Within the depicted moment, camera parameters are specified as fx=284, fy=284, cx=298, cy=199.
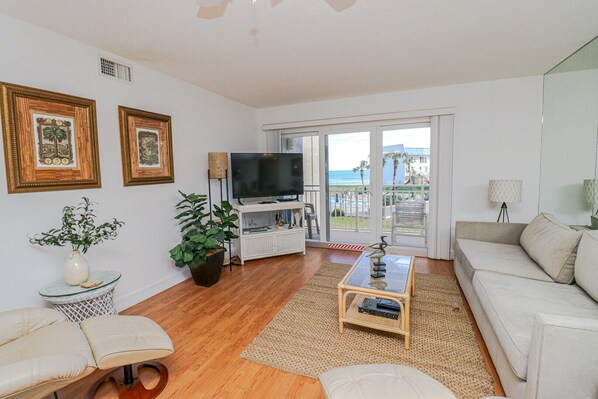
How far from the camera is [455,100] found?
144 inches

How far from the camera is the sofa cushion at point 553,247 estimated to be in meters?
2.02

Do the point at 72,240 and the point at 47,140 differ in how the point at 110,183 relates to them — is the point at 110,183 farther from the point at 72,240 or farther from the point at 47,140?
the point at 72,240

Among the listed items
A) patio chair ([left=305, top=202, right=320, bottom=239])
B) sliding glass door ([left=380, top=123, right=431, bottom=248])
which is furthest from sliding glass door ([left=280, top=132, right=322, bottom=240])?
sliding glass door ([left=380, top=123, right=431, bottom=248])

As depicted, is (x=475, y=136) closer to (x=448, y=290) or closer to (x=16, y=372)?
(x=448, y=290)

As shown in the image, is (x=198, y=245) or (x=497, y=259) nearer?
(x=497, y=259)

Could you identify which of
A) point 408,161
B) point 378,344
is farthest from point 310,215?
point 378,344

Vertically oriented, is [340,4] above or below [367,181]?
above

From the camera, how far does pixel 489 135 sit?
3588mm

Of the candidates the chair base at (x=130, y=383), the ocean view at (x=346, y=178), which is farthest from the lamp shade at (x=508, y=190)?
the chair base at (x=130, y=383)

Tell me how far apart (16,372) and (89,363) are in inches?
11.3

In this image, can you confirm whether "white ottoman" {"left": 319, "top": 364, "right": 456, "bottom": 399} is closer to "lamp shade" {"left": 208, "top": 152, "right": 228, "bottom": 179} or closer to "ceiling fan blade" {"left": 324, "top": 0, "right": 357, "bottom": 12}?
"ceiling fan blade" {"left": 324, "top": 0, "right": 357, "bottom": 12}

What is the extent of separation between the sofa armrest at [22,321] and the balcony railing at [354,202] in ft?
12.0

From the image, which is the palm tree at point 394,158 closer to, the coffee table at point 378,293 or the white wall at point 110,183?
the coffee table at point 378,293

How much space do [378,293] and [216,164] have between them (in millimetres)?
2541
